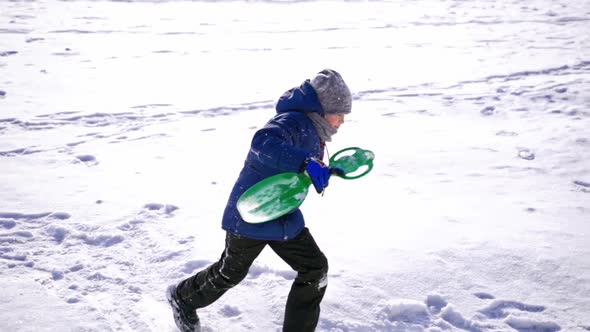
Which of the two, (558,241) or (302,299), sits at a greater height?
(302,299)

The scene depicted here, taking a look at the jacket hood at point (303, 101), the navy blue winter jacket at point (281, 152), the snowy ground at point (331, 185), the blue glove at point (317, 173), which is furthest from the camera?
the snowy ground at point (331, 185)

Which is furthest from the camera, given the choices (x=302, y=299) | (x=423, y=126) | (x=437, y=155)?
(x=423, y=126)

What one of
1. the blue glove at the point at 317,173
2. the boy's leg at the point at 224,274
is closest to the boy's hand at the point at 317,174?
the blue glove at the point at 317,173

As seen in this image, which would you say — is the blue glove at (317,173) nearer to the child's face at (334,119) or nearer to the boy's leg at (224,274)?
the child's face at (334,119)

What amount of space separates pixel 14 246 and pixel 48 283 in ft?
1.90

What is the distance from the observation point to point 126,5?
14.9 meters

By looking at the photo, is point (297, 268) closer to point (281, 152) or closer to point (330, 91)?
point (281, 152)

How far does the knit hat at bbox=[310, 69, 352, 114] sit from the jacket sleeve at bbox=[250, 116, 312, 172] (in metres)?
0.17

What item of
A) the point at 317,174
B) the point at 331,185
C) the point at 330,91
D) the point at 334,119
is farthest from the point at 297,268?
the point at 331,185

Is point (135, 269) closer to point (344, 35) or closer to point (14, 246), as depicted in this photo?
point (14, 246)

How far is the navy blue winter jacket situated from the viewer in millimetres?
2219

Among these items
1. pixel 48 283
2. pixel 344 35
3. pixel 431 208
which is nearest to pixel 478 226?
pixel 431 208

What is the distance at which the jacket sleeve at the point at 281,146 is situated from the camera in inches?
86.4

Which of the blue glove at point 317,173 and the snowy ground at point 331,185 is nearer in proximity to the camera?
the blue glove at point 317,173
